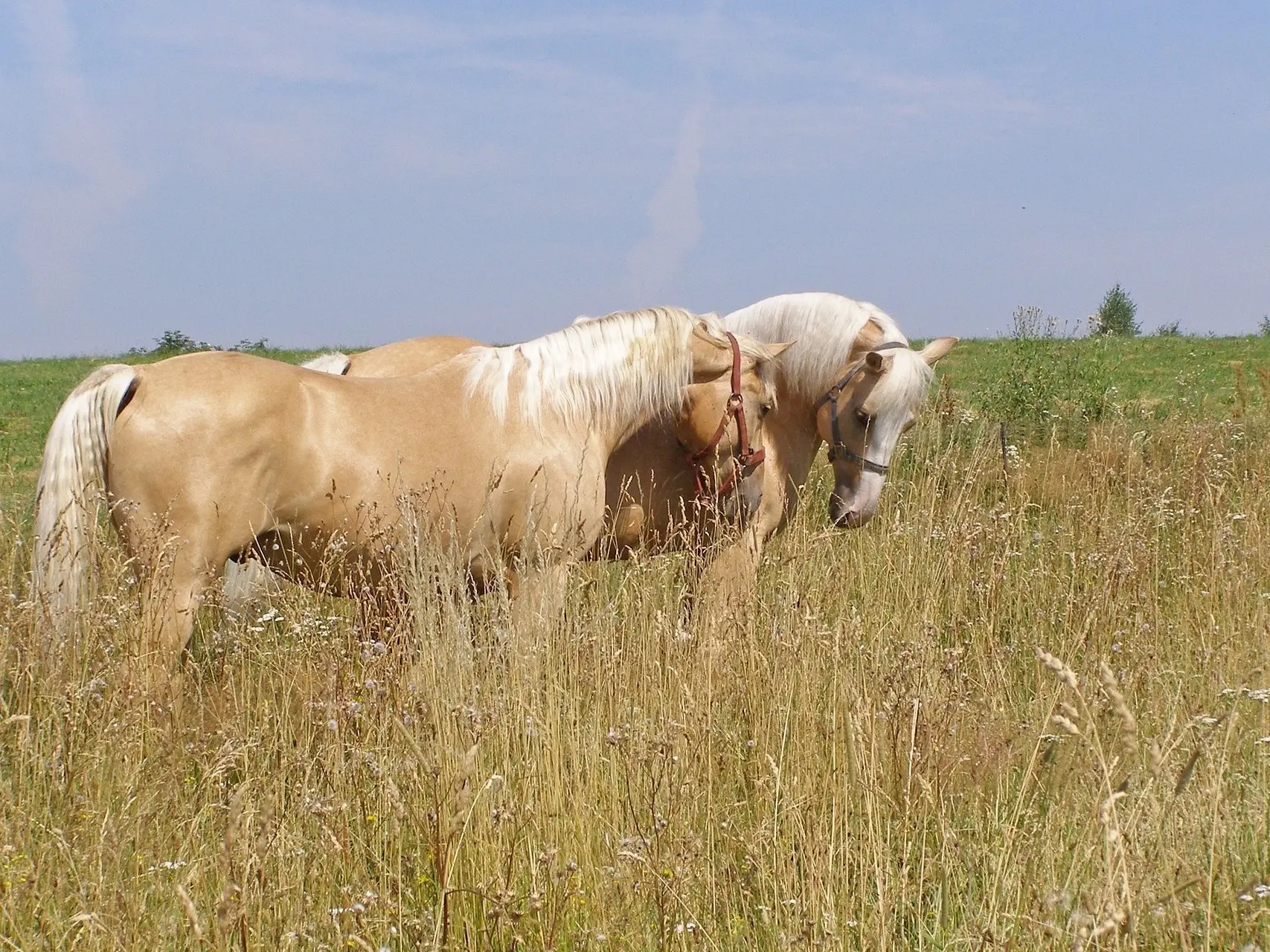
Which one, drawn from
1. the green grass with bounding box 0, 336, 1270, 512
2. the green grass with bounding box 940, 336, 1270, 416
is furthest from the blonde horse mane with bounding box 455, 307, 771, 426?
the green grass with bounding box 940, 336, 1270, 416

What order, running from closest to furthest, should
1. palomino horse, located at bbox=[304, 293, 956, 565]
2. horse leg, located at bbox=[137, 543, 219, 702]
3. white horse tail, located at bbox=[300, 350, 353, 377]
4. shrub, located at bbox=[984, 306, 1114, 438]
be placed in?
horse leg, located at bbox=[137, 543, 219, 702]
palomino horse, located at bbox=[304, 293, 956, 565]
white horse tail, located at bbox=[300, 350, 353, 377]
shrub, located at bbox=[984, 306, 1114, 438]

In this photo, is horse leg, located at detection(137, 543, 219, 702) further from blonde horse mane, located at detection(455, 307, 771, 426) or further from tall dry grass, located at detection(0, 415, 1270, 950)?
blonde horse mane, located at detection(455, 307, 771, 426)

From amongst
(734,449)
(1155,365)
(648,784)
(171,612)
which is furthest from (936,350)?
(1155,365)

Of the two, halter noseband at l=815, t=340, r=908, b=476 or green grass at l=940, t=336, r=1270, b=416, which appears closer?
halter noseband at l=815, t=340, r=908, b=476

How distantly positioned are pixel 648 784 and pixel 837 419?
10.3ft

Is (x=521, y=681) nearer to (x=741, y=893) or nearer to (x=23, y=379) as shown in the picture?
(x=741, y=893)

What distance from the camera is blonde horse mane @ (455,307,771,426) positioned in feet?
15.5

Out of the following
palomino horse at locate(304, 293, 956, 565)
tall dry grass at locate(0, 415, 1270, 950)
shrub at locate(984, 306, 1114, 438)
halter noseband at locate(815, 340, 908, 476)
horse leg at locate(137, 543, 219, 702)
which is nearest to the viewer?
tall dry grass at locate(0, 415, 1270, 950)

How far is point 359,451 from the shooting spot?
165 inches

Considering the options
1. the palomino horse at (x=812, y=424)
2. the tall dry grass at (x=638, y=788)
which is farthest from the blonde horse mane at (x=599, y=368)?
the tall dry grass at (x=638, y=788)

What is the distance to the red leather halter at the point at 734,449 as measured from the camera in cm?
514

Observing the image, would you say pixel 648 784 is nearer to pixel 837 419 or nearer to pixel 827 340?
pixel 837 419

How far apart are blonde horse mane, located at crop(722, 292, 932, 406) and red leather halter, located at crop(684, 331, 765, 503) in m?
0.52

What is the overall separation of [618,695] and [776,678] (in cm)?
50
